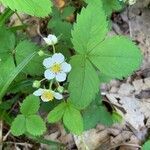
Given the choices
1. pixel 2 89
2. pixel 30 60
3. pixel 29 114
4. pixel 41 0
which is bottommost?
pixel 29 114

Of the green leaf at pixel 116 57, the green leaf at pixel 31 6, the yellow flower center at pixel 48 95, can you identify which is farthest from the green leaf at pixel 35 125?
the green leaf at pixel 31 6

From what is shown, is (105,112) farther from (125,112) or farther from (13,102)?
(13,102)

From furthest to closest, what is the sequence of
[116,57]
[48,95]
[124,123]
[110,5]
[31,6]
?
[124,123], [110,5], [48,95], [116,57], [31,6]

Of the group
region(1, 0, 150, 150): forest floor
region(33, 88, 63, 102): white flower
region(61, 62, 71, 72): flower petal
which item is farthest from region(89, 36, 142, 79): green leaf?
region(1, 0, 150, 150): forest floor

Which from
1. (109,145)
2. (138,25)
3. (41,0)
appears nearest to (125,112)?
(109,145)

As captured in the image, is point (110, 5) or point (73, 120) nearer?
point (73, 120)

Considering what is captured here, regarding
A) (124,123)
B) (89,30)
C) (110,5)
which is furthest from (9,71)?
(124,123)

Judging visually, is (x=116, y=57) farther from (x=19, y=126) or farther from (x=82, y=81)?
(x=19, y=126)

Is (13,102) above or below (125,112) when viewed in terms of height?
above
